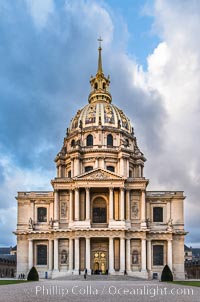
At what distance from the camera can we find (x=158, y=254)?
70125 millimetres

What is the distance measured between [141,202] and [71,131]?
23131mm

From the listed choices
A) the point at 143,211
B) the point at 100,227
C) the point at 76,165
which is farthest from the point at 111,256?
the point at 76,165

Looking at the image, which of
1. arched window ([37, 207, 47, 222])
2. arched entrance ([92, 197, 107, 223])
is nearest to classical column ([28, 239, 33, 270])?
arched window ([37, 207, 47, 222])

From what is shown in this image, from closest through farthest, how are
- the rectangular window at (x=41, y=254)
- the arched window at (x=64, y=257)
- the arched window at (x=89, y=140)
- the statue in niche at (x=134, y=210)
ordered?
the arched window at (x=64, y=257)
the statue in niche at (x=134, y=210)
the rectangular window at (x=41, y=254)
the arched window at (x=89, y=140)

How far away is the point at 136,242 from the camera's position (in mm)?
69062

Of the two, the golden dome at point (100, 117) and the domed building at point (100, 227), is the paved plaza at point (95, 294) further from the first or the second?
the golden dome at point (100, 117)

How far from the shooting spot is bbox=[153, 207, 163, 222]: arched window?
72.1 meters

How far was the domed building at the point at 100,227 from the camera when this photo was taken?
67062mm

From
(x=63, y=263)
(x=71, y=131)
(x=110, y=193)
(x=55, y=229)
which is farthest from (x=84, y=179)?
(x=71, y=131)

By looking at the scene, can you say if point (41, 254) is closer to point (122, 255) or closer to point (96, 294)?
point (122, 255)

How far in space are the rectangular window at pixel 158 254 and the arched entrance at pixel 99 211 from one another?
911 cm

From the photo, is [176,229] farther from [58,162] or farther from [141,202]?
[58,162]

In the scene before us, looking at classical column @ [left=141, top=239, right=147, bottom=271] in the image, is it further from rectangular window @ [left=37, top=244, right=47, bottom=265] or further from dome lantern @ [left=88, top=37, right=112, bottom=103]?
dome lantern @ [left=88, top=37, right=112, bottom=103]

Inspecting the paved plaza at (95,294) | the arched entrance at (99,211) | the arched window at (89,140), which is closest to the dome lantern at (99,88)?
the arched window at (89,140)
